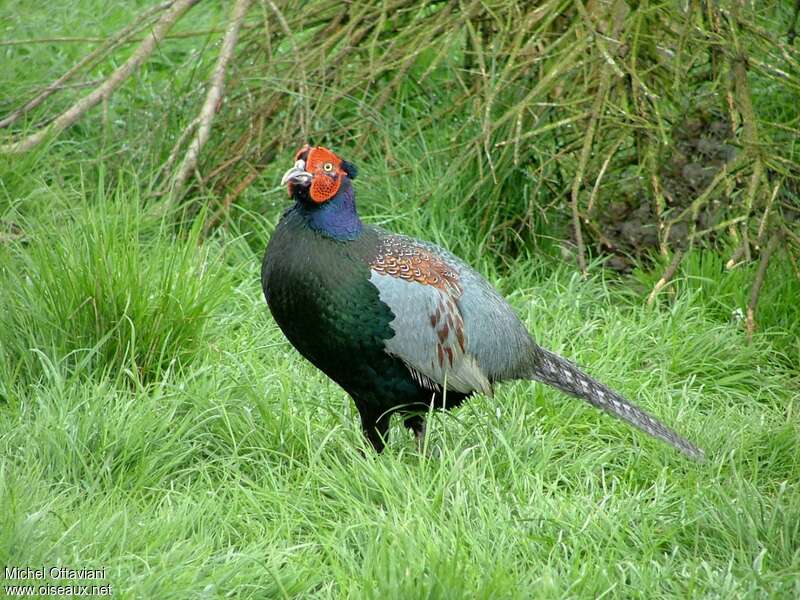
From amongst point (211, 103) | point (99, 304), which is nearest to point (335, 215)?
point (99, 304)

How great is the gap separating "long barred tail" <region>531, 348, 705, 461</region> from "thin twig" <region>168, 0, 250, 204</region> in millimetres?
1895

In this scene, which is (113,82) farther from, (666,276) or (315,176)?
(666,276)

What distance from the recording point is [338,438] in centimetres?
371

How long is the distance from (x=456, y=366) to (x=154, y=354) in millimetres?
1080

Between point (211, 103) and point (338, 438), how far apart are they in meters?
2.09

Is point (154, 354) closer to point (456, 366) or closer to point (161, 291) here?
point (161, 291)

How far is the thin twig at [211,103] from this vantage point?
5.14 meters

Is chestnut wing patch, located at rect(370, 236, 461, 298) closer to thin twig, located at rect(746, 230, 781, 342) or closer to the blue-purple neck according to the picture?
the blue-purple neck

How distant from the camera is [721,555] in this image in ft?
10.4

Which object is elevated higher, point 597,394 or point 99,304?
point 99,304

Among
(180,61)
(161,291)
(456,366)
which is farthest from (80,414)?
(180,61)

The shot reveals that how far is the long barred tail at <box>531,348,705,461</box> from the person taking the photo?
3779 millimetres

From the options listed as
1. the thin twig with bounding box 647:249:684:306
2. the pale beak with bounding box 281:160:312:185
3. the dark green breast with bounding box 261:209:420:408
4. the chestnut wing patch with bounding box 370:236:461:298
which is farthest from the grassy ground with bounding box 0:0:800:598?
the pale beak with bounding box 281:160:312:185

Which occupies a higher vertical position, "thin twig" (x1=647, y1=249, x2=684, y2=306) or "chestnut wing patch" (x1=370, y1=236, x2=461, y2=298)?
"chestnut wing patch" (x1=370, y1=236, x2=461, y2=298)
